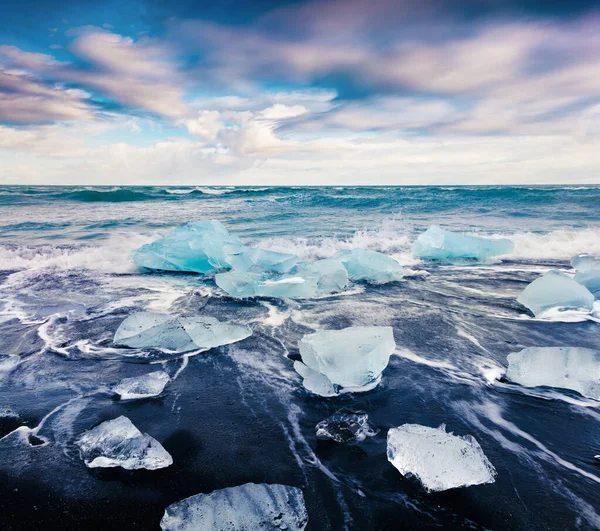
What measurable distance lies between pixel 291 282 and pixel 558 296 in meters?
3.23

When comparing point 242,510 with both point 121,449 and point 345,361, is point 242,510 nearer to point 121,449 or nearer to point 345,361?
point 121,449

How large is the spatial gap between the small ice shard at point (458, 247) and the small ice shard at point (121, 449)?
6.59 meters

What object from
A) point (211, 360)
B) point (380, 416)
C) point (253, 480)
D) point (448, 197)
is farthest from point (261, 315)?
point (448, 197)

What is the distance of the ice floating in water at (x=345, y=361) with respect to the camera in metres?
2.73

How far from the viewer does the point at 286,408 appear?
2.49 meters

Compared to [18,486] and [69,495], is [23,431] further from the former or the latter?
[69,495]

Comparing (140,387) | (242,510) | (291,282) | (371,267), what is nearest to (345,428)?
(242,510)

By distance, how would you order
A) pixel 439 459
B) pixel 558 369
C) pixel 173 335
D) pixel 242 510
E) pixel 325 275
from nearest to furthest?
1. pixel 242 510
2. pixel 439 459
3. pixel 558 369
4. pixel 173 335
5. pixel 325 275

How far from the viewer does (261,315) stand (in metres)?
4.42

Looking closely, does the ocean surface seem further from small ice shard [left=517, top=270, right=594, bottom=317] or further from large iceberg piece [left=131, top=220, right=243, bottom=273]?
Result: large iceberg piece [left=131, top=220, right=243, bottom=273]

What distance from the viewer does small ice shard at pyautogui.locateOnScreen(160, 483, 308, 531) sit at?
1.58m

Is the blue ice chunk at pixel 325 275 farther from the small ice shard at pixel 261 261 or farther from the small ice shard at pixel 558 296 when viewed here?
the small ice shard at pixel 558 296

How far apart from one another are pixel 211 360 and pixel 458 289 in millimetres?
3725

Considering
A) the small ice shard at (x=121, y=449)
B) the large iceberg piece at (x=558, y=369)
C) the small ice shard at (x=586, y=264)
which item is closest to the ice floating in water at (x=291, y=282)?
the large iceberg piece at (x=558, y=369)
